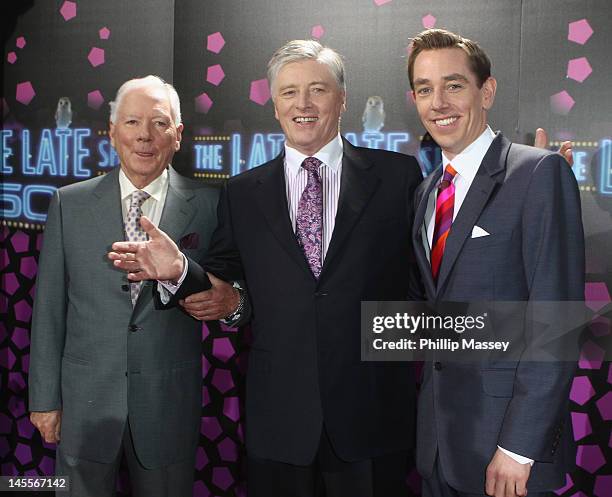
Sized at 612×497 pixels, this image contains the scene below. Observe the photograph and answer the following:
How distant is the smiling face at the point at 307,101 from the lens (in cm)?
246

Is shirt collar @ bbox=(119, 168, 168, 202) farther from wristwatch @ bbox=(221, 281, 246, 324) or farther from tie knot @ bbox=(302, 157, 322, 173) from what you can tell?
tie knot @ bbox=(302, 157, 322, 173)

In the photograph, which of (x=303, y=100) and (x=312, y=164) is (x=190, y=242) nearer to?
(x=312, y=164)

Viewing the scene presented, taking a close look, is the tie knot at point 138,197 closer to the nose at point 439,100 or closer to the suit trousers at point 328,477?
the suit trousers at point 328,477

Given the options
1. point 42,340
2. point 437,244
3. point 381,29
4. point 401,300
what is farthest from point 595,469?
point 42,340

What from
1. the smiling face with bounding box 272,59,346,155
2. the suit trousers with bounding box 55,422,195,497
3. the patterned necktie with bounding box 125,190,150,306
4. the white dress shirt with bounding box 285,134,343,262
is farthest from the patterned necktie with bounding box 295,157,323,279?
the suit trousers with bounding box 55,422,195,497

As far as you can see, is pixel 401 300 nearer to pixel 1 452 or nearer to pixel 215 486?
pixel 215 486

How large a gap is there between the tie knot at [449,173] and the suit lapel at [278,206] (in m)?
0.54

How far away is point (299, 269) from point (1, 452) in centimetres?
225

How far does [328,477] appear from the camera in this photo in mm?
2363

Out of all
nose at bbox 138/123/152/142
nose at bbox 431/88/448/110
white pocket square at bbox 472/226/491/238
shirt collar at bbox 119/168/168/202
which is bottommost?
white pocket square at bbox 472/226/491/238

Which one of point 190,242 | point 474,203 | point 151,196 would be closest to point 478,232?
point 474,203

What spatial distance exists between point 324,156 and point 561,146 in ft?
3.12

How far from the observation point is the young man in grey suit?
76.7 inches

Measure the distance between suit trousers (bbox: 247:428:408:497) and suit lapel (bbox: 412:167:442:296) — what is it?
62cm
